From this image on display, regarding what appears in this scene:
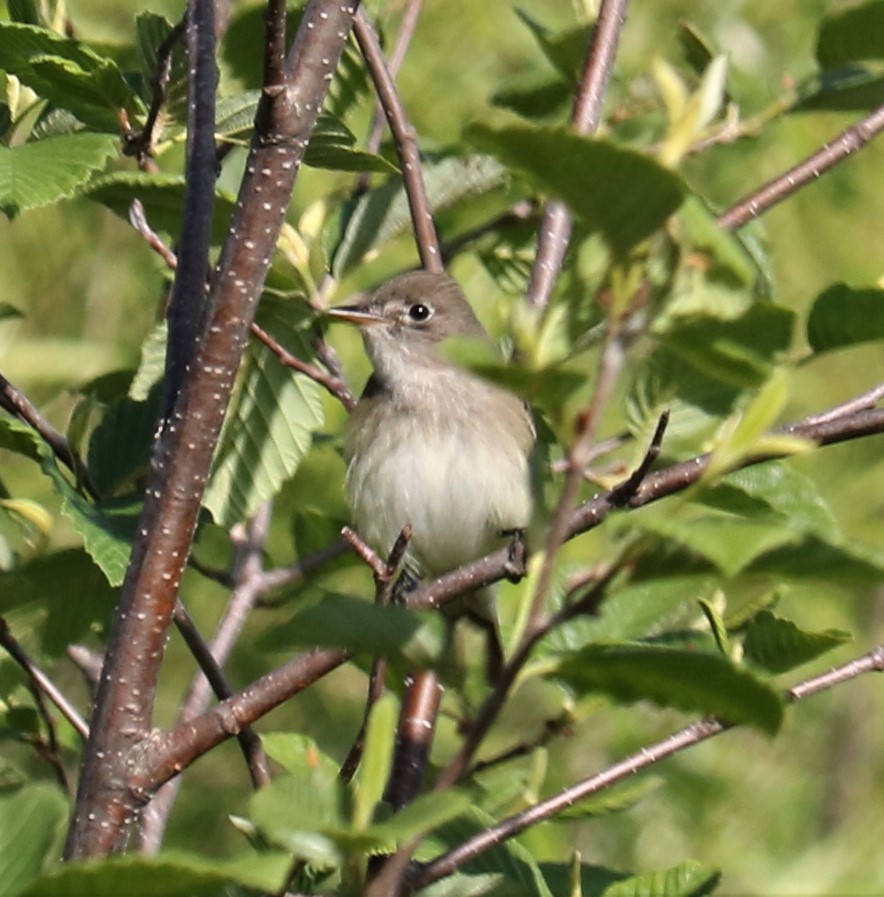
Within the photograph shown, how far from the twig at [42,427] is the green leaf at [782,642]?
1043mm

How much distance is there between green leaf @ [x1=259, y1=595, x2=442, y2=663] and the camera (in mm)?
1210

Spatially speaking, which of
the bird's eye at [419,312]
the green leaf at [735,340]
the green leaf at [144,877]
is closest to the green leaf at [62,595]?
the green leaf at [144,877]

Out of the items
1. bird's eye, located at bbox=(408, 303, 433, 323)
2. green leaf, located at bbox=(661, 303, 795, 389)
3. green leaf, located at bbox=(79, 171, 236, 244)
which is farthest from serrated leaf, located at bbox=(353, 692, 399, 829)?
bird's eye, located at bbox=(408, 303, 433, 323)

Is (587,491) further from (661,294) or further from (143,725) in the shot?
(661,294)

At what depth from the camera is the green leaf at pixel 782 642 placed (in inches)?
70.4

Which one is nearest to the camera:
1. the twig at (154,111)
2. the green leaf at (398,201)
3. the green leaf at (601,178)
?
the green leaf at (601,178)

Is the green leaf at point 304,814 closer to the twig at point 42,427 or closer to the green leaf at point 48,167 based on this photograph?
the green leaf at point 48,167

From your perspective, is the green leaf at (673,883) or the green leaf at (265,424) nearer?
the green leaf at (673,883)

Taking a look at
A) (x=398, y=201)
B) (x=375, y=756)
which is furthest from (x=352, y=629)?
(x=398, y=201)

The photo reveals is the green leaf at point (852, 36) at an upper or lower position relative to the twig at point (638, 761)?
upper

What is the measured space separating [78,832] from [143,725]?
5.2 inches

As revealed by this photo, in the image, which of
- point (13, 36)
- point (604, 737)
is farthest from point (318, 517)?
point (604, 737)

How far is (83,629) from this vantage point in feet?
7.97

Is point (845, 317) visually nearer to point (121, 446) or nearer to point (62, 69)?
point (62, 69)
